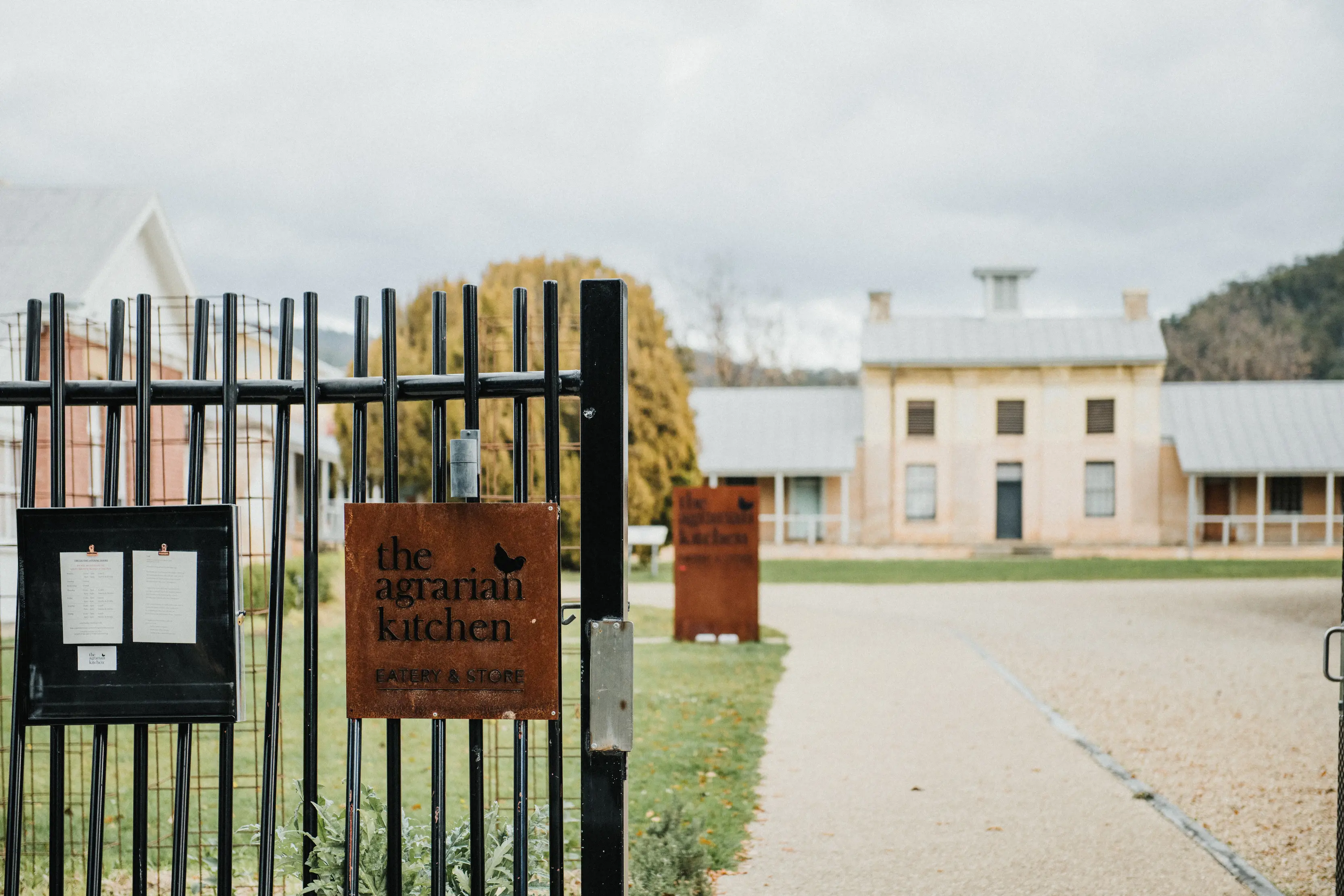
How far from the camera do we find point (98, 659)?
Answer: 315cm

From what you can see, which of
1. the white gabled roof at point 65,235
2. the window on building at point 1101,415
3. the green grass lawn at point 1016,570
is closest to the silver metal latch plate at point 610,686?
the white gabled roof at point 65,235

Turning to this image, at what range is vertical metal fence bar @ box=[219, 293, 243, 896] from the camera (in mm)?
3117

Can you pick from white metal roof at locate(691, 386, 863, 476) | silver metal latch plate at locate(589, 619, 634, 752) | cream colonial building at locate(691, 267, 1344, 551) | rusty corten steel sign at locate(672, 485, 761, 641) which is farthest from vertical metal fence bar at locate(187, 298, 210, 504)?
cream colonial building at locate(691, 267, 1344, 551)

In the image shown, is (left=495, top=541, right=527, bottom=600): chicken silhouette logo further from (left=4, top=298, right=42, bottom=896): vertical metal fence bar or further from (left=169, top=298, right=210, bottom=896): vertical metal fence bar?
(left=4, top=298, right=42, bottom=896): vertical metal fence bar

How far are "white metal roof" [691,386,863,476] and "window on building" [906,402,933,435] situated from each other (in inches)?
55.4

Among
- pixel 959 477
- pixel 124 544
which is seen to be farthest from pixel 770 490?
pixel 124 544

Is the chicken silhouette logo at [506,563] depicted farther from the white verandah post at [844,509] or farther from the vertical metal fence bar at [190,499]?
the white verandah post at [844,509]

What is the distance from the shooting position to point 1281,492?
1393 inches

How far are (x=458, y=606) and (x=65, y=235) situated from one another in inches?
581

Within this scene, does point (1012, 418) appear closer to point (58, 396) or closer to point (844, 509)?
point (844, 509)

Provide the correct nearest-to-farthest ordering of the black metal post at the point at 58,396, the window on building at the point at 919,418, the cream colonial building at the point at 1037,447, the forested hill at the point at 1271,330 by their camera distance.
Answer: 1. the black metal post at the point at 58,396
2. the cream colonial building at the point at 1037,447
3. the window on building at the point at 919,418
4. the forested hill at the point at 1271,330

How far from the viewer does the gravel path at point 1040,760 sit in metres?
5.48

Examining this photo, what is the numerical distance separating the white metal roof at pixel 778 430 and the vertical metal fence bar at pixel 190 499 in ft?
104

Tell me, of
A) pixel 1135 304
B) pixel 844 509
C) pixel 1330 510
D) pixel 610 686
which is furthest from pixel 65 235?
pixel 1330 510
